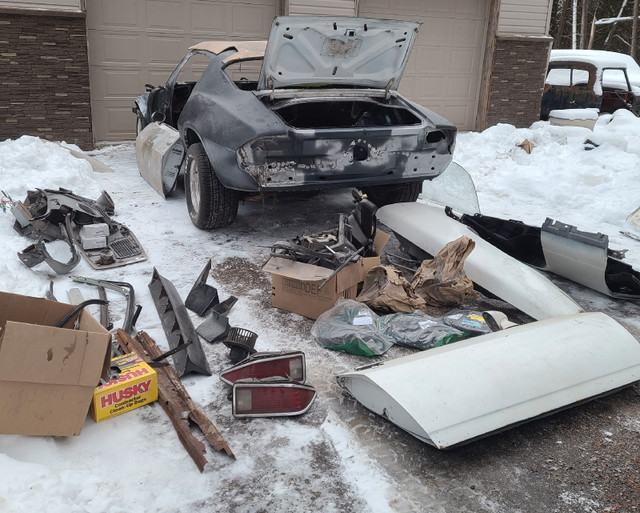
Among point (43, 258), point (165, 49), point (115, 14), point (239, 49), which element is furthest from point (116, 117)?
point (43, 258)

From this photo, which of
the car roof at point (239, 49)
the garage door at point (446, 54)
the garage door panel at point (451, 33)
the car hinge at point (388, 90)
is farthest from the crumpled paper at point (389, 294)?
the garage door panel at point (451, 33)

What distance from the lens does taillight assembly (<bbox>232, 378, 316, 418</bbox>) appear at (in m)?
2.84

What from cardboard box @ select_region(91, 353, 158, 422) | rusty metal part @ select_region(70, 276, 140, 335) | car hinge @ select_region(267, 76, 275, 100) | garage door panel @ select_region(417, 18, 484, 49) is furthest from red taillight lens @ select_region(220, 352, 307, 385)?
garage door panel @ select_region(417, 18, 484, 49)

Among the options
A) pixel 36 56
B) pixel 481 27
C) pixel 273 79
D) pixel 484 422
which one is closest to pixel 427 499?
pixel 484 422

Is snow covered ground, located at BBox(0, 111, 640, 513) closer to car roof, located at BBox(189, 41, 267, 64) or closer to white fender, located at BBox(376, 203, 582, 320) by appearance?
white fender, located at BBox(376, 203, 582, 320)

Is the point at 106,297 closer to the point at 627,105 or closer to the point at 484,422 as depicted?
the point at 484,422

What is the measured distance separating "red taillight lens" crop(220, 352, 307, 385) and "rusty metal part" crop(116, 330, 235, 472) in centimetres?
26

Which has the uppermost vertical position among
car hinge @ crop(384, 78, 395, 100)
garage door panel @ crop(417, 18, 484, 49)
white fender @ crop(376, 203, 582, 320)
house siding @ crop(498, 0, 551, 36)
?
house siding @ crop(498, 0, 551, 36)

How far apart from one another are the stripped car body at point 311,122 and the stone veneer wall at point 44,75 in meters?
3.71

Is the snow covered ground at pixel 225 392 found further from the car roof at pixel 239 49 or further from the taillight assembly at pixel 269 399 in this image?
the car roof at pixel 239 49

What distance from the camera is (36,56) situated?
27.5ft

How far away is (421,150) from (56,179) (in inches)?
154

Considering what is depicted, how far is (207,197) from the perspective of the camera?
17.1 ft

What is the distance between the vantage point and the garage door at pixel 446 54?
440 inches
